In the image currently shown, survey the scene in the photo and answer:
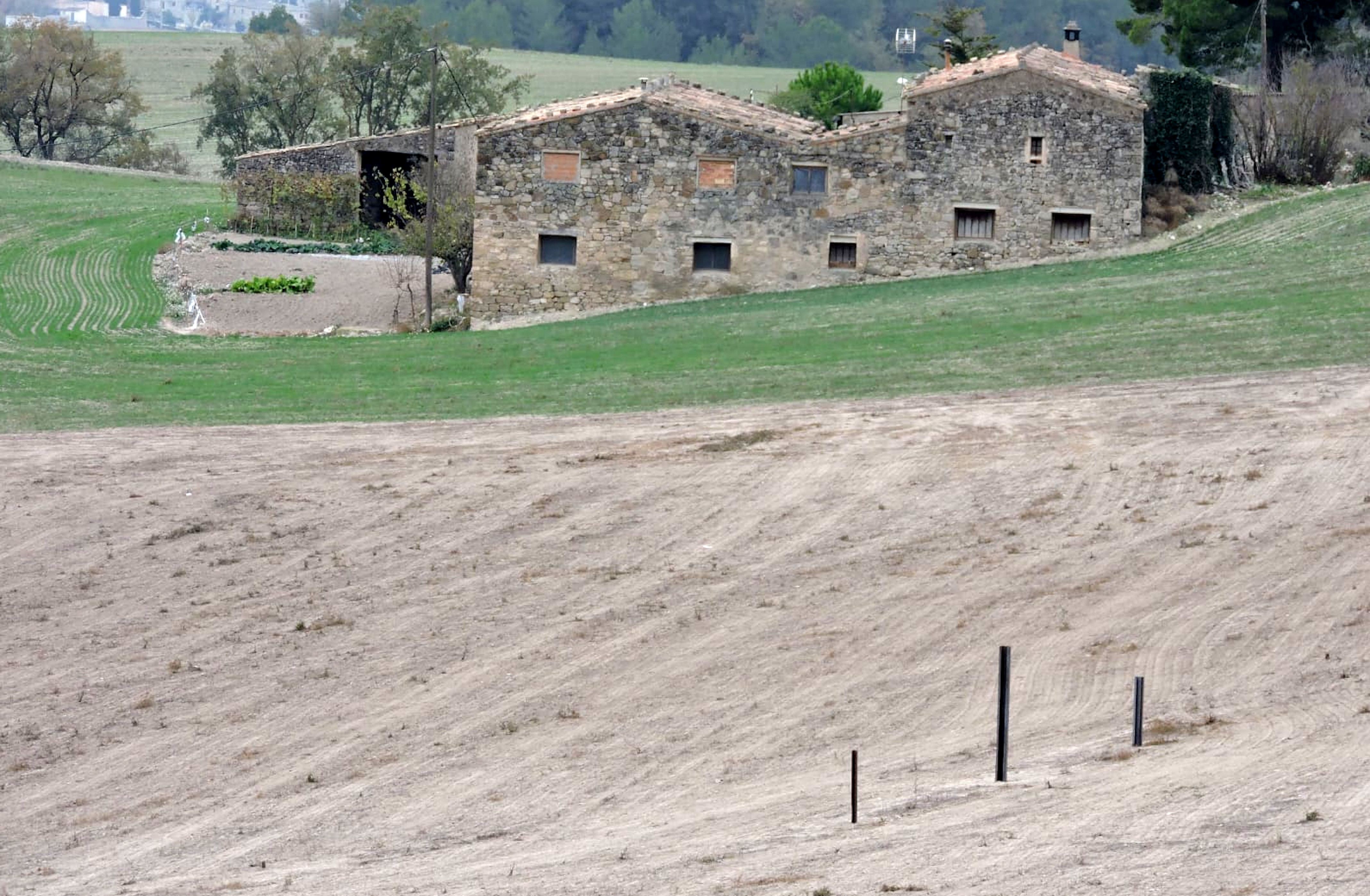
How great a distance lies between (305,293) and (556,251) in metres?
7.94

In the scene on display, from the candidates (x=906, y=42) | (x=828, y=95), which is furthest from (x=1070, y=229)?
(x=906, y=42)

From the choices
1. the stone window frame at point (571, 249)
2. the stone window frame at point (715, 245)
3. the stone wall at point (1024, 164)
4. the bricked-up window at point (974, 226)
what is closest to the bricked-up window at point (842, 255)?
the stone wall at point (1024, 164)

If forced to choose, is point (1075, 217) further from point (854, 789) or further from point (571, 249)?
point (854, 789)

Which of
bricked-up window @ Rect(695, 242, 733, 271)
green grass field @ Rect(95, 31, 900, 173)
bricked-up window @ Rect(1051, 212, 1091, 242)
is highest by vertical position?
green grass field @ Rect(95, 31, 900, 173)

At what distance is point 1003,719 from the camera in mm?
13031

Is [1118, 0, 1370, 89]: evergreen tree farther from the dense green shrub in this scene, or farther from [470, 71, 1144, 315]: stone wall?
the dense green shrub

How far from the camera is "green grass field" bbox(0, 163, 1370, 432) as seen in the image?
27656 mm

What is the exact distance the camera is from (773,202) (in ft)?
137

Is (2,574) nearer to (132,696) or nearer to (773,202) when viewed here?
(132,696)

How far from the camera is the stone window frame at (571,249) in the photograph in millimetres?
41875

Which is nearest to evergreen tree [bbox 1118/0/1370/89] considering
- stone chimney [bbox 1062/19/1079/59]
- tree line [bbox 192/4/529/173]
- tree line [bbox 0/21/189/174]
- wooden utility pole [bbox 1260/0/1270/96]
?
wooden utility pole [bbox 1260/0/1270/96]

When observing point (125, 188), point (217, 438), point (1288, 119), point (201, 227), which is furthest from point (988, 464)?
point (125, 188)

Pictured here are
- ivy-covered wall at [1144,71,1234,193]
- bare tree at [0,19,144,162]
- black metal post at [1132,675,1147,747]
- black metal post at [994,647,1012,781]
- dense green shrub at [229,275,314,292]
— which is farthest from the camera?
bare tree at [0,19,144,162]

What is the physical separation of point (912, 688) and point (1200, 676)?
2.38 meters
